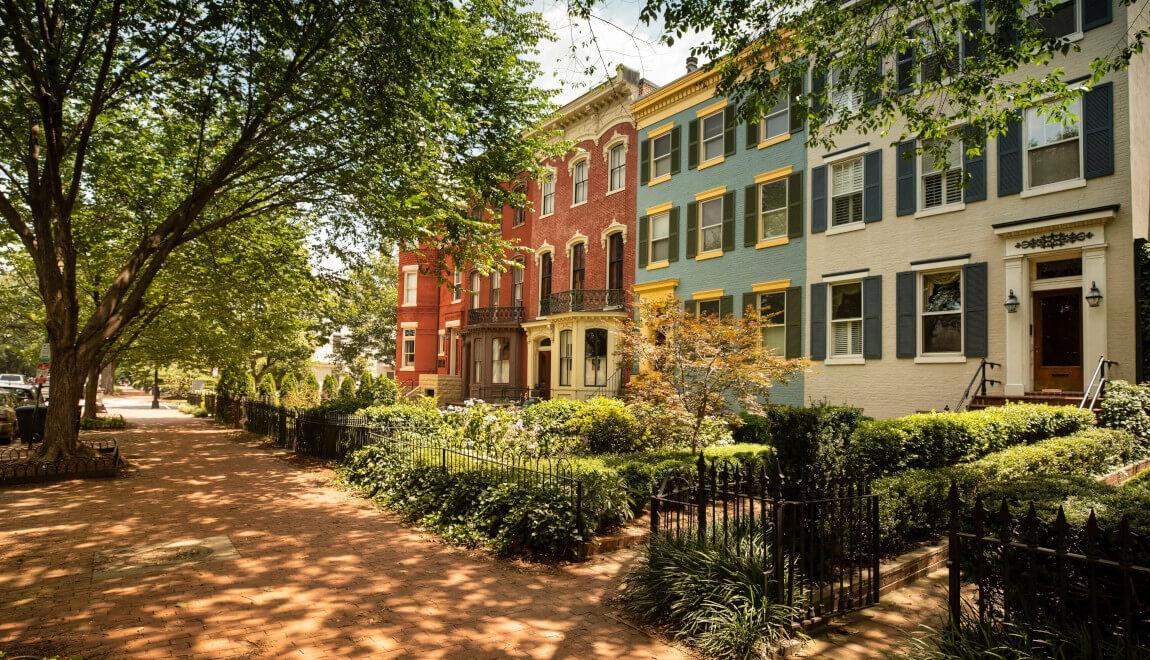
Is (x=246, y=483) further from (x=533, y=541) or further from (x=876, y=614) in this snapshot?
(x=876, y=614)

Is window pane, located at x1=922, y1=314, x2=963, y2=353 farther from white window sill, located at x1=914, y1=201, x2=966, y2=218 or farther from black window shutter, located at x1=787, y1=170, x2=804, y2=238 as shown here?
black window shutter, located at x1=787, y1=170, x2=804, y2=238

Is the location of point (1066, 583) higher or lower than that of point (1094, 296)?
lower

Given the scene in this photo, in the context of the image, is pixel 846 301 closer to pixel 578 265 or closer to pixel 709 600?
pixel 578 265

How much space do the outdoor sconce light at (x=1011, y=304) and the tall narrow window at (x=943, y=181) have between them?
8.94ft

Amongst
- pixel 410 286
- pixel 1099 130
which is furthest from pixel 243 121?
pixel 410 286

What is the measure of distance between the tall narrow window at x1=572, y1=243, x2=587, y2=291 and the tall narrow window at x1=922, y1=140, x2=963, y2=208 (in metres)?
13.7

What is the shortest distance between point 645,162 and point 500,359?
12.3m

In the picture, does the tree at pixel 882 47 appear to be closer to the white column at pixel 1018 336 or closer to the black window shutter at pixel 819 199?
the white column at pixel 1018 336

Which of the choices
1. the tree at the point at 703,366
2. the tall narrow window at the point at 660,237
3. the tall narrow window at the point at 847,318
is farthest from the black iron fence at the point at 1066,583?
the tall narrow window at the point at 660,237

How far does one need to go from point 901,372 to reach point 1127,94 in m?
7.28

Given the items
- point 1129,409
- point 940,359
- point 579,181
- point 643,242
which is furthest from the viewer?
point 579,181

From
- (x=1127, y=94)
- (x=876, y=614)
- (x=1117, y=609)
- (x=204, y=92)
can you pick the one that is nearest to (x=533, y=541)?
(x=876, y=614)

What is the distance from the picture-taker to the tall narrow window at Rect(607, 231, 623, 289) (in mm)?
24812

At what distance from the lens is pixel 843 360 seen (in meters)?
16.9
